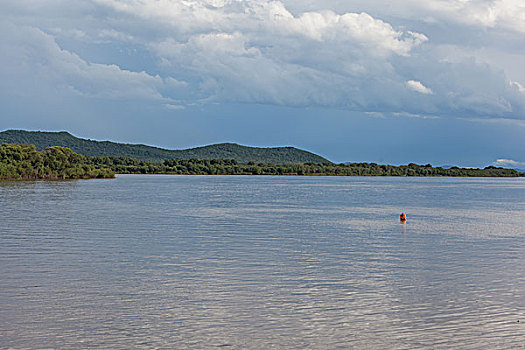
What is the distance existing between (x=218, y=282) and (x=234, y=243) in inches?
291

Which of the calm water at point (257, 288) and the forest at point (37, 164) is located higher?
the forest at point (37, 164)

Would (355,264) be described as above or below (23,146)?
below

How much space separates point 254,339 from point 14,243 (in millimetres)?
13818

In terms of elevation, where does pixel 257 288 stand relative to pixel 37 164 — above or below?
below

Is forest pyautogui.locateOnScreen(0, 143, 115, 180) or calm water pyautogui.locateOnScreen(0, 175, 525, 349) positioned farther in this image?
forest pyautogui.locateOnScreen(0, 143, 115, 180)

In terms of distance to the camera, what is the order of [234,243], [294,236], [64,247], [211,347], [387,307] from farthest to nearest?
[294,236], [234,243], [64,247], [387,307], [211,347]

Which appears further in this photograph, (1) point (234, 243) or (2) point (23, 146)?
(2) point (23, 146)

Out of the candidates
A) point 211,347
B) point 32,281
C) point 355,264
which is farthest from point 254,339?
point 355,264

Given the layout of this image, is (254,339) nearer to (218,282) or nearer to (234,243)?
(218,282)

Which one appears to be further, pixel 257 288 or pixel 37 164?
pixel 37 164

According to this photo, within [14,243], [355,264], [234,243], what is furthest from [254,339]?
[14,243]

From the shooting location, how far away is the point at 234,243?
2106 centimetres

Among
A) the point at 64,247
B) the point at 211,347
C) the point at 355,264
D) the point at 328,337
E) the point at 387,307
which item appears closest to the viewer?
the point at 211,347

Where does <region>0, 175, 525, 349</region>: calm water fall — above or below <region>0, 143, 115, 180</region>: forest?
below
